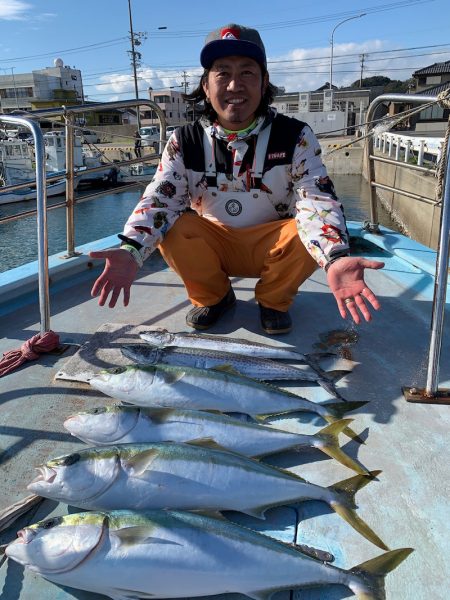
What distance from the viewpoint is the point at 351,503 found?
1.69 m

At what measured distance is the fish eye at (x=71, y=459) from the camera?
5.25ft

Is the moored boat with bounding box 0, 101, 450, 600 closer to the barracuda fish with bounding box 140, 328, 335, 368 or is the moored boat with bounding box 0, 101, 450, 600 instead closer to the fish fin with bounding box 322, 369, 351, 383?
the fish fin with bounding box 322, 369, 351, 383

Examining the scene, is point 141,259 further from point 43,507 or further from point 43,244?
point 43,507

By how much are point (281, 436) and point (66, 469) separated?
88 centimetres

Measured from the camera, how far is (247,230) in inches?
130

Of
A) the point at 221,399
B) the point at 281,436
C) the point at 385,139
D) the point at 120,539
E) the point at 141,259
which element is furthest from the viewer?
the point at 385,139

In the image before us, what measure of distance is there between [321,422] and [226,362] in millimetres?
623

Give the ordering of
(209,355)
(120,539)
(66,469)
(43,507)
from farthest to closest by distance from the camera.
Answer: (209,355) < (43,507) < (66,469) < (120,539)

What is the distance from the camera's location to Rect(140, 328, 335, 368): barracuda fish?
8.87 feet

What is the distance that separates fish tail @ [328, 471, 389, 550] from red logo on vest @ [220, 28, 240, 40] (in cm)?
262

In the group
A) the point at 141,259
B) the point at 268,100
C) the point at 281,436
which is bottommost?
the point at 281,436

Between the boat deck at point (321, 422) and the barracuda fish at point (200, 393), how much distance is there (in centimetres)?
9

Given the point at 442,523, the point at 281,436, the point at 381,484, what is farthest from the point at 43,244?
the point at 442,523

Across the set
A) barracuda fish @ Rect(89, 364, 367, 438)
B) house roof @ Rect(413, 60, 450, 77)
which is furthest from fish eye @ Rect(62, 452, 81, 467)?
house roof @ Rect(413, 60, 450, 77)
